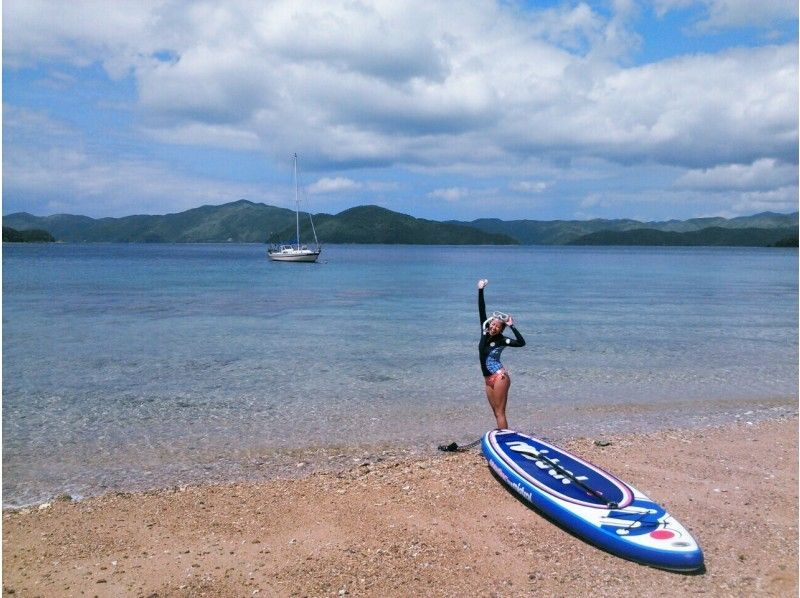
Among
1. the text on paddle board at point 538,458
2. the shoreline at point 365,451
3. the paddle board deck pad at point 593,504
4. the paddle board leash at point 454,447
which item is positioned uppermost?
the text on paddle board at point 538,458

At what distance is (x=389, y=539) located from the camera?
825 centimetres

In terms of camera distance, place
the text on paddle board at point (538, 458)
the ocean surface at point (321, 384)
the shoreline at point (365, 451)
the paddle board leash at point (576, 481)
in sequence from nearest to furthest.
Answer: the paddle board leash at point (576, 481) < the text on paddle board at point (538, 458) < the shoreline at point (365, 451) < the ocean surface at point (321, 384)

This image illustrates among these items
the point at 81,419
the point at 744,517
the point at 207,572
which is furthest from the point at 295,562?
the point at 81,419

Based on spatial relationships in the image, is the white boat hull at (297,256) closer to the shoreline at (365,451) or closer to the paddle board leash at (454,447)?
the shoreline at (365,451)

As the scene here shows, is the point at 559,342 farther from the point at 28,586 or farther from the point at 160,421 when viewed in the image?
the point at 28,586

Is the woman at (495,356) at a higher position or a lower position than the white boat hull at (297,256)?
higher

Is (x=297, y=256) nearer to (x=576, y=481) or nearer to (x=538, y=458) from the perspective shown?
(x=538, y=458)

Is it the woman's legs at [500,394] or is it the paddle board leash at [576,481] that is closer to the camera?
the paddle board leash at [576,481]

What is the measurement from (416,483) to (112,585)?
15.2 ft

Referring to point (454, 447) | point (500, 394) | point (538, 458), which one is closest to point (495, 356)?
point (500, 394)

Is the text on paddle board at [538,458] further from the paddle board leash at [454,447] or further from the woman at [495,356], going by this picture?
the paddle board leash at [454,447]

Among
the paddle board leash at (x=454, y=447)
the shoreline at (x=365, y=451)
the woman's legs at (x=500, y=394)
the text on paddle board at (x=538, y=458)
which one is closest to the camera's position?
the text on paddle board at (x=538, y=458)

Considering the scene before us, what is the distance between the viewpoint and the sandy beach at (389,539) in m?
7.28

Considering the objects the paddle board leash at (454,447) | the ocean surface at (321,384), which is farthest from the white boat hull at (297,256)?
the paddle board leash at (454,447)
